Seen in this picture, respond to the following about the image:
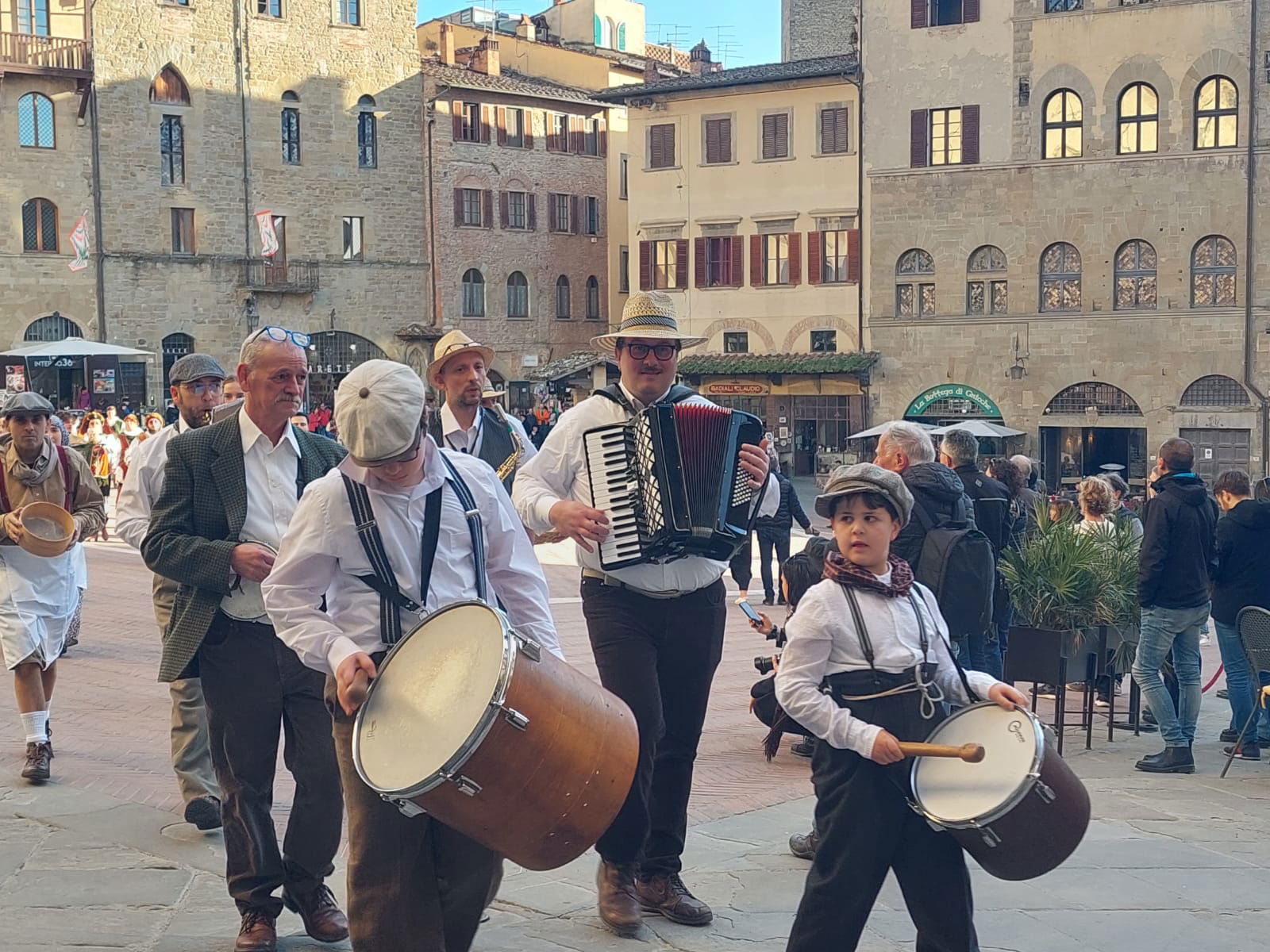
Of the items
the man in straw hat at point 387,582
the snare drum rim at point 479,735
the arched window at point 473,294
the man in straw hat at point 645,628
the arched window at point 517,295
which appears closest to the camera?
the snare drum rim at point 479,735

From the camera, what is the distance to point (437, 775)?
12.7 feet

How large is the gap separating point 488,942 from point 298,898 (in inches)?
25.6

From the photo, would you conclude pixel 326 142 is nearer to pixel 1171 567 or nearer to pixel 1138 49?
pixel 1138 49

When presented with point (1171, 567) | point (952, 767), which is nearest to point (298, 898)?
point (952, 767)

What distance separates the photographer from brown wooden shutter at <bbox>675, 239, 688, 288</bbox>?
146 feet

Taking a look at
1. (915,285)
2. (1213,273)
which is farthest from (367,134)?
(1213,273)

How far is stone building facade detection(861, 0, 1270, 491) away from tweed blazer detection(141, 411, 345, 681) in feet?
111

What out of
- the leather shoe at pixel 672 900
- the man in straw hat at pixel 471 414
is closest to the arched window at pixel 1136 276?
the man in straw hat at pixel 471 414

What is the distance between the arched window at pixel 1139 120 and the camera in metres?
38.4

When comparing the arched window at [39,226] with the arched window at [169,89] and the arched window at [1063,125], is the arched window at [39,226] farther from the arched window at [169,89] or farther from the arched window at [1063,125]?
the arched window at [1063,125]

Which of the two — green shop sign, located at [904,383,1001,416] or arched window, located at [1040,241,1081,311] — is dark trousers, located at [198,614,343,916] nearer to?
arched window, located at [1040,241,1081,311]

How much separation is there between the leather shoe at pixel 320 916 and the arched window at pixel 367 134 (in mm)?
45057

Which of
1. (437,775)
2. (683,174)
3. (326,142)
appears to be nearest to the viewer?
(437,775)

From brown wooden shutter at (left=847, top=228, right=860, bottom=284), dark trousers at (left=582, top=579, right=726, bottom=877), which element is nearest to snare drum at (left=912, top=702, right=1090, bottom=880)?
dark trousers at (left=582, top=579, right=726, bottom=877)
